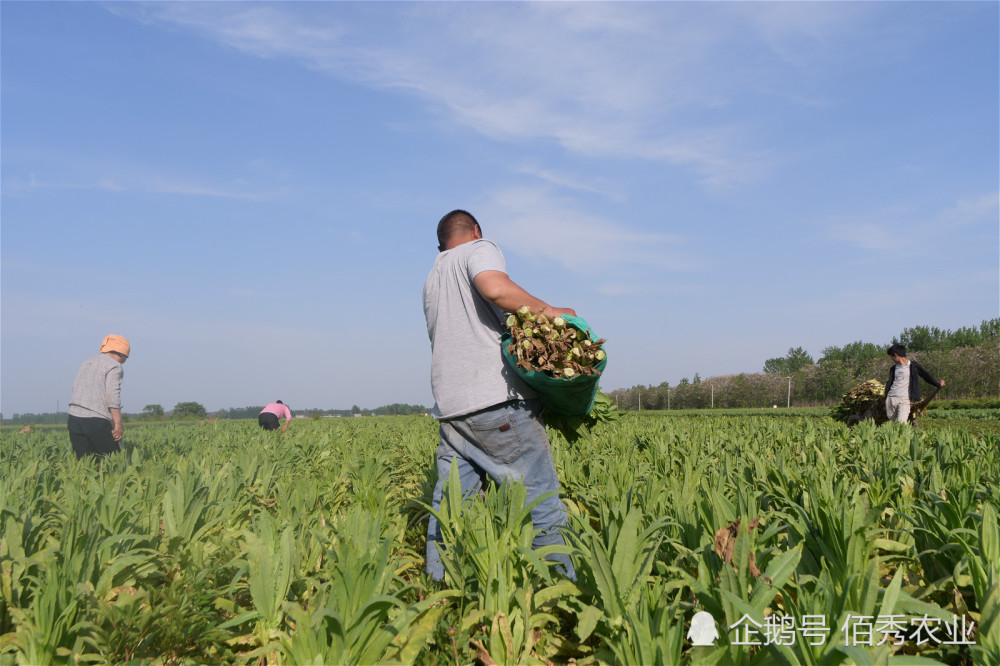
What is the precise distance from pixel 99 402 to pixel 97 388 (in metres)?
0.18

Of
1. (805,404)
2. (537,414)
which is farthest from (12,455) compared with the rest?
(805,404)

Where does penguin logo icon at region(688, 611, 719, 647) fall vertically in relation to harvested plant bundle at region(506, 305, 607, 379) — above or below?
below

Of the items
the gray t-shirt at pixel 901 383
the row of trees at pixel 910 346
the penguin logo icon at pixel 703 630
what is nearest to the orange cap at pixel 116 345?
the penguin logo icon at pixel 703 630

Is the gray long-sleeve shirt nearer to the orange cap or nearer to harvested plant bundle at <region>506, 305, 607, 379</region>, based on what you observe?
the orange cap

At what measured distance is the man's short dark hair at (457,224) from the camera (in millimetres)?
3447

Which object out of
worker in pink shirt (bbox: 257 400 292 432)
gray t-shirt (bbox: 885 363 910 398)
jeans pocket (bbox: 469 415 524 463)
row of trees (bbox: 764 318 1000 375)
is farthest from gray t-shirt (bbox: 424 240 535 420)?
row of trees (bbox: 764 318 1000 375)

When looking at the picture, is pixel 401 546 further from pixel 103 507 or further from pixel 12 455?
pixel 12 455

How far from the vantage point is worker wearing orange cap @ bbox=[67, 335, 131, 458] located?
736 centimetres

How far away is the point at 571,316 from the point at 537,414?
1.89ft

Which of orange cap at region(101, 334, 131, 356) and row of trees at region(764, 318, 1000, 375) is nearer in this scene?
orange cap at region(101, 334, 131, 356)

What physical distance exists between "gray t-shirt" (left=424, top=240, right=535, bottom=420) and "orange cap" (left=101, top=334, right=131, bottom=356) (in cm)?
612

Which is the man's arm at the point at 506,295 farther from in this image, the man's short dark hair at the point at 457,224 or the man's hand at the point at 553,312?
the man's short dark hair at the point at 457,224

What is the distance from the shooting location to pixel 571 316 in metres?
3.02

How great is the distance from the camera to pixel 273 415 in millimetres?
13820
